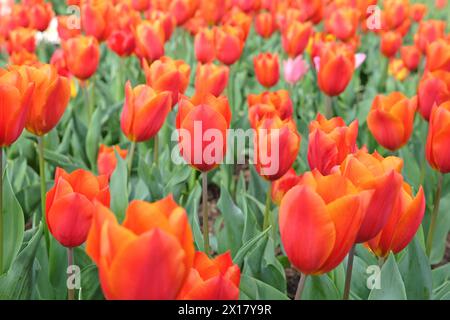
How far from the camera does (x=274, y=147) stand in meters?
1.53

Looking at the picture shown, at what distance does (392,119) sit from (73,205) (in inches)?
38.1

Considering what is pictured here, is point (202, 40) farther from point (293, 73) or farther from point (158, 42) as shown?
point (293, 73)

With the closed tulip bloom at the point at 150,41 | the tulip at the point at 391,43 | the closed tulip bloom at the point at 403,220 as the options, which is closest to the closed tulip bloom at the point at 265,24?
the tulip at the point at 391,43

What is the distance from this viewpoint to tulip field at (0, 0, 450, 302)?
0.94 meters

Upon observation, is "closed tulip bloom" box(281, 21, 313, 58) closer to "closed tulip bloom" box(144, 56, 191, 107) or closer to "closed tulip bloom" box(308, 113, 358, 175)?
"closed tulip bloom" box(144, 56, 191, 107)

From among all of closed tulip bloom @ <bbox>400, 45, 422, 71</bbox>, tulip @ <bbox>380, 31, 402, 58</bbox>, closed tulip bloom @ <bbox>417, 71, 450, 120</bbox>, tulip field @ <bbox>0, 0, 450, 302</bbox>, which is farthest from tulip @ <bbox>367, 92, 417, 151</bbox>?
tulip @ <bbox>380, 31, 402, 58</bbox>

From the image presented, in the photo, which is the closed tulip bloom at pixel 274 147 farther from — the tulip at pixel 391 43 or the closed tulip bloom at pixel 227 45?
the tulip at pixel 391 43

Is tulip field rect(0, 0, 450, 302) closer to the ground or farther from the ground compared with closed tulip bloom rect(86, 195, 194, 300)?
closer to the ground

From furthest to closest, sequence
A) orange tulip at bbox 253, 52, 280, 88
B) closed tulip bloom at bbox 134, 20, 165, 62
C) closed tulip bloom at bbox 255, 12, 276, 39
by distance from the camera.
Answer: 1. closed tulip bloom at bbox 255, 12, 276, 39
2. orange tulip at bbox 253, 52, 280, 88
3. closed tulip bloom at bbox 134, 20, 165, 62

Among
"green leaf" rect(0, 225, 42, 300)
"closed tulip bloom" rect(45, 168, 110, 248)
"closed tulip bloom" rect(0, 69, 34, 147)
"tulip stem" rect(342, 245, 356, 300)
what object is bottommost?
"green leaf" rect(0, 225, 42, 300)

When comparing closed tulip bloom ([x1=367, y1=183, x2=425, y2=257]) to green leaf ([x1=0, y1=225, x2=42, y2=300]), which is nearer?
closed tulip bloom ([x1=367, y1=183, x2=425, y2=257])

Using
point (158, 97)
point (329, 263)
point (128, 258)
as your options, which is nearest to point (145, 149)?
point (158, 97)

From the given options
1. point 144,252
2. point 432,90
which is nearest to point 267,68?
point 432,90

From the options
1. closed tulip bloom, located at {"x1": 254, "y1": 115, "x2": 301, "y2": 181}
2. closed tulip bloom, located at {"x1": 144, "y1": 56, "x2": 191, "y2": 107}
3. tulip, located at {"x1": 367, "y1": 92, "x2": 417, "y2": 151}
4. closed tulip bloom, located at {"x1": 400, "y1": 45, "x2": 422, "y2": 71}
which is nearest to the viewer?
closed tulip bloom, located at {"x1": 254, "y1": 115, "x2": 301, "y2": 181}
